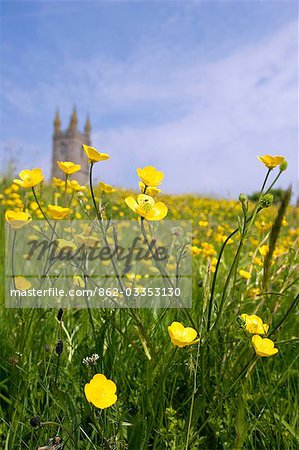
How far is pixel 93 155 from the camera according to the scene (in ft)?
3.16

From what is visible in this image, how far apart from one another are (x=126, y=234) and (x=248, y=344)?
2387 mm

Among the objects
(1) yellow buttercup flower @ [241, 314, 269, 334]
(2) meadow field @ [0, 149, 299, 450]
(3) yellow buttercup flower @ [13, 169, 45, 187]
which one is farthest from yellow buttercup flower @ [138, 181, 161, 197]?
(1) yellow buttercup flower @ [241, 314, 269, 334]

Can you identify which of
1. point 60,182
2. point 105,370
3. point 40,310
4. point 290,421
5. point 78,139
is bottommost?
point 290,421

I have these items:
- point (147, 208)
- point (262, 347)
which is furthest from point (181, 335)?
point (147, 208)

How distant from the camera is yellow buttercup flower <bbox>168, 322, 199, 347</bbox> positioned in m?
0.78

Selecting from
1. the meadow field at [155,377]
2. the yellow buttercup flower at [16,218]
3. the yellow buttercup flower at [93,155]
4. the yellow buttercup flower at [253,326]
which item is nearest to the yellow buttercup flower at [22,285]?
the meadow field at [155,377]

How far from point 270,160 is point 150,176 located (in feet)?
0.89

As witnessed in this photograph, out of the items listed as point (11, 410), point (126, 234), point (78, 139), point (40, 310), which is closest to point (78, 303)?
point (40, 310)

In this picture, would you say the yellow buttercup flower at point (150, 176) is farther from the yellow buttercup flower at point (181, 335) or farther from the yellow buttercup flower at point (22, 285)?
the yellow buttercup flower at point (22, 285)

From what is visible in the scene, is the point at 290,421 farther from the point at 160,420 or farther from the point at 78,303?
the point at 78,303

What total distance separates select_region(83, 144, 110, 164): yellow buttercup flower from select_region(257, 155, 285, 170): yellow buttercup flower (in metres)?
0.34

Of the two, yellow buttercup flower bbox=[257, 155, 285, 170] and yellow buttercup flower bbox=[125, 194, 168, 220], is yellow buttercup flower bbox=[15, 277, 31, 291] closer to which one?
yellow buttercup flower bbox=[125, 194, 168, 220]

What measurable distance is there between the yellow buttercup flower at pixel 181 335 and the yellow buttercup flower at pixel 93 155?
392 millimetres

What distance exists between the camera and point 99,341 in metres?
1.06
